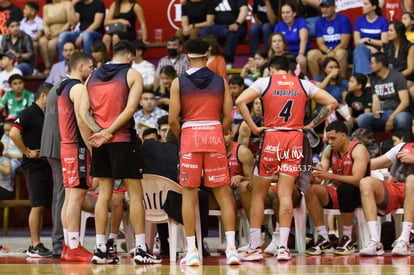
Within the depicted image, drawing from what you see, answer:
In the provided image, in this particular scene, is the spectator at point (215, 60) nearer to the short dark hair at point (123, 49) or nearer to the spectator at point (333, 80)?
the spectator at point (333, 80)

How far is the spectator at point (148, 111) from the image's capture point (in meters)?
12.3

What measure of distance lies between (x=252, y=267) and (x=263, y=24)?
7.29m

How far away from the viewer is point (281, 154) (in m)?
8.23

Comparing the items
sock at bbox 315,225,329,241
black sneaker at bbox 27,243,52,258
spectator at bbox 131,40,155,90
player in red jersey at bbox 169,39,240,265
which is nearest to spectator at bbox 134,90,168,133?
spectator at bbox 131,40,155,90

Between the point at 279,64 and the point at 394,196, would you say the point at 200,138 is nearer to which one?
the point at 279,64

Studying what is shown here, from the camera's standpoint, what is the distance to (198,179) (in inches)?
304

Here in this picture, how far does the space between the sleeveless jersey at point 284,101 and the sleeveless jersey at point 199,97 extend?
0.70 metres

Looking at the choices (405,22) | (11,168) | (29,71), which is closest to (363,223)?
(405,22)

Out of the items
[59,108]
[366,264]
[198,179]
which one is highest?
[59,108]

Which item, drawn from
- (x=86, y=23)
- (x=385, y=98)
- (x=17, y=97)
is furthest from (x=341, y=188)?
(x=86, y=23)

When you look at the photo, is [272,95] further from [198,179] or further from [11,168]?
[11,168]

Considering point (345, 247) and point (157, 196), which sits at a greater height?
point (157, 196)

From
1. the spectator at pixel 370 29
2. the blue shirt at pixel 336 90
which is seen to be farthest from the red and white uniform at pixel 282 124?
the spectator at pixel 370 29

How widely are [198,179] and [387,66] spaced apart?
5.28 m
